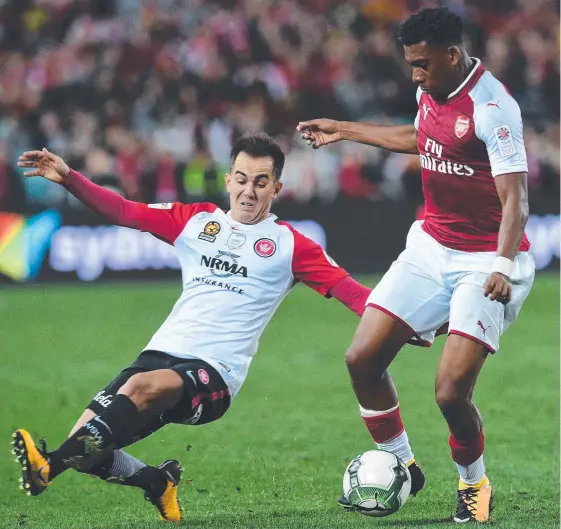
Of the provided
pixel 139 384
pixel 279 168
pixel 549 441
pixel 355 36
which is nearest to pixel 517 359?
pixel 549 441

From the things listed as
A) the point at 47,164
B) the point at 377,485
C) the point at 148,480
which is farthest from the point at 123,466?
the point at 47,164

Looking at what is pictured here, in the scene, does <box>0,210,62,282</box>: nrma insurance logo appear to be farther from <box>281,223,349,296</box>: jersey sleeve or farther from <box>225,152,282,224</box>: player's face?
<box>281,223,349,296</box>: jersey sleeve

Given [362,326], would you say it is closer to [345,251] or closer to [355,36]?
[345,251]

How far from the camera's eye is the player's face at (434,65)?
5.80 m

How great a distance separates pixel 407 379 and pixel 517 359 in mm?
1558

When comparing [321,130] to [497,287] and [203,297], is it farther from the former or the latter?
[497,287]

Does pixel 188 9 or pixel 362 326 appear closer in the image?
pixel 362 326

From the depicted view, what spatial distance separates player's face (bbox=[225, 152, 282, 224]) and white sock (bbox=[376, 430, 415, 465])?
53.8 inches

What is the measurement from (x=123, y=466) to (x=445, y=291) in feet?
6.07

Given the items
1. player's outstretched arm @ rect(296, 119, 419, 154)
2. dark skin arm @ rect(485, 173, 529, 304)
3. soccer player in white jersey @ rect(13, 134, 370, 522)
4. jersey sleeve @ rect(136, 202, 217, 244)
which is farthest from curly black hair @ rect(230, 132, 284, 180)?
dark skin arm @ rect(485, 173, 529, 304)

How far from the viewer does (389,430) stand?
248 inches

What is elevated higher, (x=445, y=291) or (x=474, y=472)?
(x=445, y=291)

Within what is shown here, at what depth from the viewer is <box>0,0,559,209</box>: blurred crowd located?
17.4 m

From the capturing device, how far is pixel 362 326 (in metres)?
6.07
